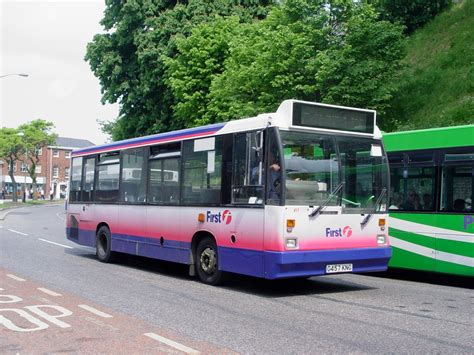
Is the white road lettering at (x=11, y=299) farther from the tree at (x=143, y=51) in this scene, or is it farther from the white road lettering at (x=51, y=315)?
the tree at (x=143, y=51)

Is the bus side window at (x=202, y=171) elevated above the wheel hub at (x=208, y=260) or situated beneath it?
elevated above

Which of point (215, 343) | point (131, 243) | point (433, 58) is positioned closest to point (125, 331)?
point (215, 343)

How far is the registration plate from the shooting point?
976cm

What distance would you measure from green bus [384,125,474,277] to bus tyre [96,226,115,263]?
673cm

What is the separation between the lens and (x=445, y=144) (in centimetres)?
1144

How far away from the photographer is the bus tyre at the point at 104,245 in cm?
1483

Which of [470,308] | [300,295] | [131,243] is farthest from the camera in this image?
[131,243]

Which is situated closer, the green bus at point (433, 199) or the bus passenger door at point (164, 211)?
the green bus at point (433, 199)

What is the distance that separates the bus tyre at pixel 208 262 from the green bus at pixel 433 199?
386 cm

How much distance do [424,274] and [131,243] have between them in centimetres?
667

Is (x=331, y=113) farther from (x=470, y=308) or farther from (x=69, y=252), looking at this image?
(x=69, y=252)

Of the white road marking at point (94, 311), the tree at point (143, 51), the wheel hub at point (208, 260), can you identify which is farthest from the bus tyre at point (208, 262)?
the tree at point (143, 51)

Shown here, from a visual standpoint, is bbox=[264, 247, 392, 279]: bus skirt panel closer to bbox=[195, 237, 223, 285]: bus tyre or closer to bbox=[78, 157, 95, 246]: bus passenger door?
bbox=[195, 237, 223, 285]: bus tyre

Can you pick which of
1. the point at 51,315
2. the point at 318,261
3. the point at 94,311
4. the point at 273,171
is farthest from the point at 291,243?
the point at 51,315
